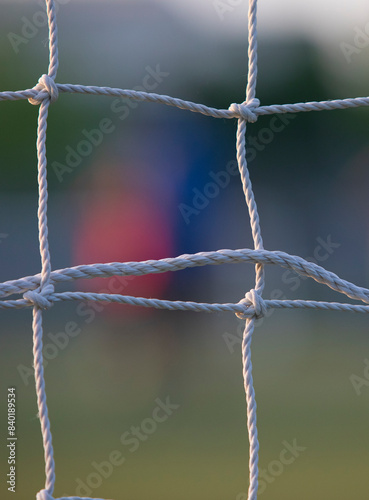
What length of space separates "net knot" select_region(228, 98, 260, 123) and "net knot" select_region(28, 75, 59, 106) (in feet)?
0.86

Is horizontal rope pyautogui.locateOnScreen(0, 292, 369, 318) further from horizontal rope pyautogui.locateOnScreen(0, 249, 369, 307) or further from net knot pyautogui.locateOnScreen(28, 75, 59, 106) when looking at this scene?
net knot pyautogui.locateOnScreen(28, 75, 59, 106)

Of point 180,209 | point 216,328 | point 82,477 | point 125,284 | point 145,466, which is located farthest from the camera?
point 180,209

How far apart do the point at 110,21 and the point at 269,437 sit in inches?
271

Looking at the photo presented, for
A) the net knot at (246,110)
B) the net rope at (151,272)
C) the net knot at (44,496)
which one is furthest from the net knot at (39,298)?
the net knot at (246,110)

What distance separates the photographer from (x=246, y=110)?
896mm

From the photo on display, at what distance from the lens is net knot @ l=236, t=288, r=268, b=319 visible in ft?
2.68

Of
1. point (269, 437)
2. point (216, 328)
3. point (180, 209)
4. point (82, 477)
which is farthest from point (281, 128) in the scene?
point (82, 477)

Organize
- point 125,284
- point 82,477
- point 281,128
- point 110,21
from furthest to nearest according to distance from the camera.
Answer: point 110,21 < point 281,128 < point 125,284 < point 82,477

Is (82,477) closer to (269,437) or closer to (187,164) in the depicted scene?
(269,437)

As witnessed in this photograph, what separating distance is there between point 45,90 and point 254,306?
43 centimetres

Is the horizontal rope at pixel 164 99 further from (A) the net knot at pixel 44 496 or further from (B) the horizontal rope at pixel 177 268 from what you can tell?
(A) the net knot at pixel 44 496

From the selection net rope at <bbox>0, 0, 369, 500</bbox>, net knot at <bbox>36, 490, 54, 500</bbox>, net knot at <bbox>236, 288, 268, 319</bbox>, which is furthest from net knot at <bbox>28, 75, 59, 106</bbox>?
net knot at <bbox>36, 490, 54, 500</bbox>

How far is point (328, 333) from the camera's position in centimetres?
542

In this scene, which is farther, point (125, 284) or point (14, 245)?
point (14, 245)
